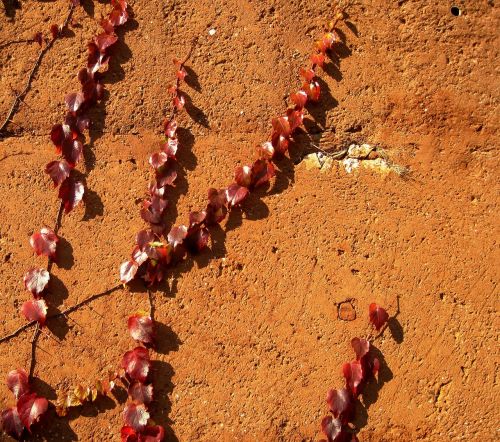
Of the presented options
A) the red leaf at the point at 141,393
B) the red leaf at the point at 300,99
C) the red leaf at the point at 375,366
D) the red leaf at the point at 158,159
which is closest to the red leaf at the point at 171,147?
the red leaf at the point at 158,159

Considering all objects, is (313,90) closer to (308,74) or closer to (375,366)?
(308,74)

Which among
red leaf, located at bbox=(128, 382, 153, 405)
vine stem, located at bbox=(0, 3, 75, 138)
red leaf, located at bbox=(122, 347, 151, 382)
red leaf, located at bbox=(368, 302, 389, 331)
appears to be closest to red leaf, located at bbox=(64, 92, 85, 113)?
vine stem, located at bbox=(0, 3, 75, 138)

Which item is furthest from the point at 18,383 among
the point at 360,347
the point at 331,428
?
the point at 360,347

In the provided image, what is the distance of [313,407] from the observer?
95.2 inches

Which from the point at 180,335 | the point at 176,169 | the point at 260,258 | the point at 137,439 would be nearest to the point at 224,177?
the point at 176,169

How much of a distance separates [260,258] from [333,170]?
46cm

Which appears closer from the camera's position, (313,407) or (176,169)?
(313,407)

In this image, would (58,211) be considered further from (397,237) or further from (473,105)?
(473,105)

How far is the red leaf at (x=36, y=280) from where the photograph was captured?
8.16 feet

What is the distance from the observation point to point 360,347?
2.42 m

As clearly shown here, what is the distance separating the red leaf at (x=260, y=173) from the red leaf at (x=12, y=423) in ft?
4.08

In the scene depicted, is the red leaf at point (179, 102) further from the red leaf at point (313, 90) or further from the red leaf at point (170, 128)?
the red leaf at point (313, 90)

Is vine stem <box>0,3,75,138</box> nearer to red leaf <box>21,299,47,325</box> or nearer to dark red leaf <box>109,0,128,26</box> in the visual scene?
dark red leaf <box>109,0,128,26</box>

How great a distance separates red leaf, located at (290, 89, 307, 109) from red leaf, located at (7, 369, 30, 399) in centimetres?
148
